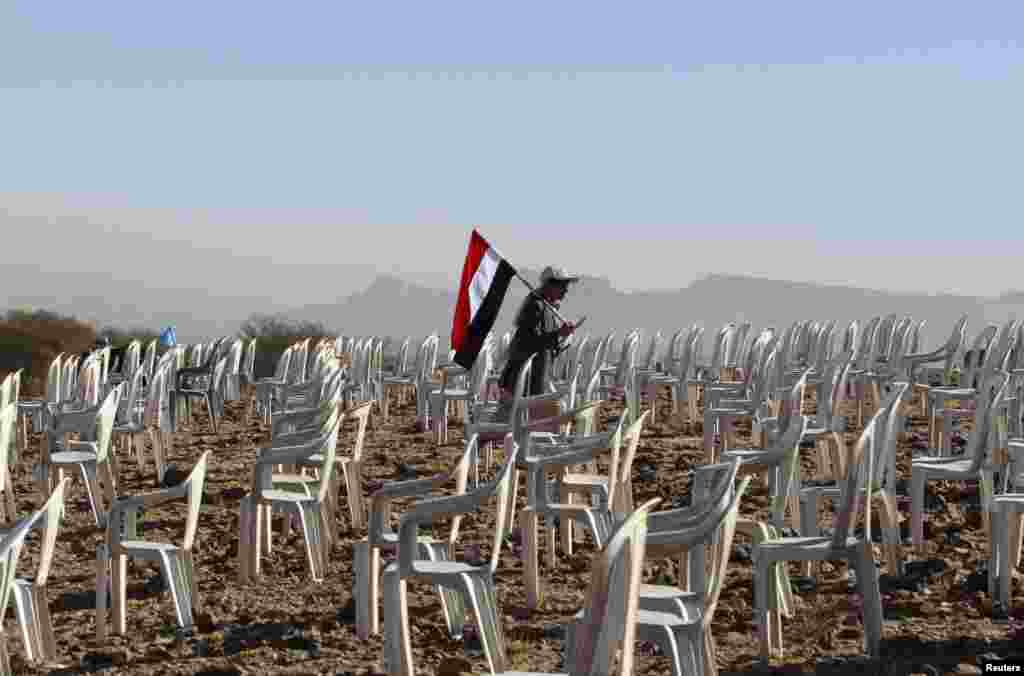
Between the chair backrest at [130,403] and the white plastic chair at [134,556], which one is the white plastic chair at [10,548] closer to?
the white plastic chair at [134,556]

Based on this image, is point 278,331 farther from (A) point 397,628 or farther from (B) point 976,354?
(A) point 397,628

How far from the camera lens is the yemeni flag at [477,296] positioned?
10.3 m

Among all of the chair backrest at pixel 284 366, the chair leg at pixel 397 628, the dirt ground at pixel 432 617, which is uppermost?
the chair backrest at pixel 284 366

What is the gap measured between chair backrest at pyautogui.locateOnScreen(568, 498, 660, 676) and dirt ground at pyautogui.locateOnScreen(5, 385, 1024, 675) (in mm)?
2248

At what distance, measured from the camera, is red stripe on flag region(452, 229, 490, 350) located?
10.3 metres

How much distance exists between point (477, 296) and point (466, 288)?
101mm

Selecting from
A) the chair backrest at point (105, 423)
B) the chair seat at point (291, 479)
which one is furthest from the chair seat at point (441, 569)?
the chair backrest at point (105, 423)

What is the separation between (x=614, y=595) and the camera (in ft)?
9.94

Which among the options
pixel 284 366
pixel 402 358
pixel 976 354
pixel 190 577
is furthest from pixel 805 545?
pixel 402 358

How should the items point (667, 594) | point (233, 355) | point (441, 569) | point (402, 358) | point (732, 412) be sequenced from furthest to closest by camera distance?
point (402, 358) → point (233, 355) → point (732, 412) → point (441, 569) → point (667, 594)

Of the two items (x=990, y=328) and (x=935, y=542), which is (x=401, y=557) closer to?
(x=935, y=542)

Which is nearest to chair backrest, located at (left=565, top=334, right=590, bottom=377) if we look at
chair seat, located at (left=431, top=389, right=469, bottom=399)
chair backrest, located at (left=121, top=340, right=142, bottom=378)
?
chair seat, located at (left=431, top=389, right=469, bottom=399)

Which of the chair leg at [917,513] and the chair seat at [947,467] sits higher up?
the chair seat at [947,467]

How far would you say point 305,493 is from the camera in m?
7.23
